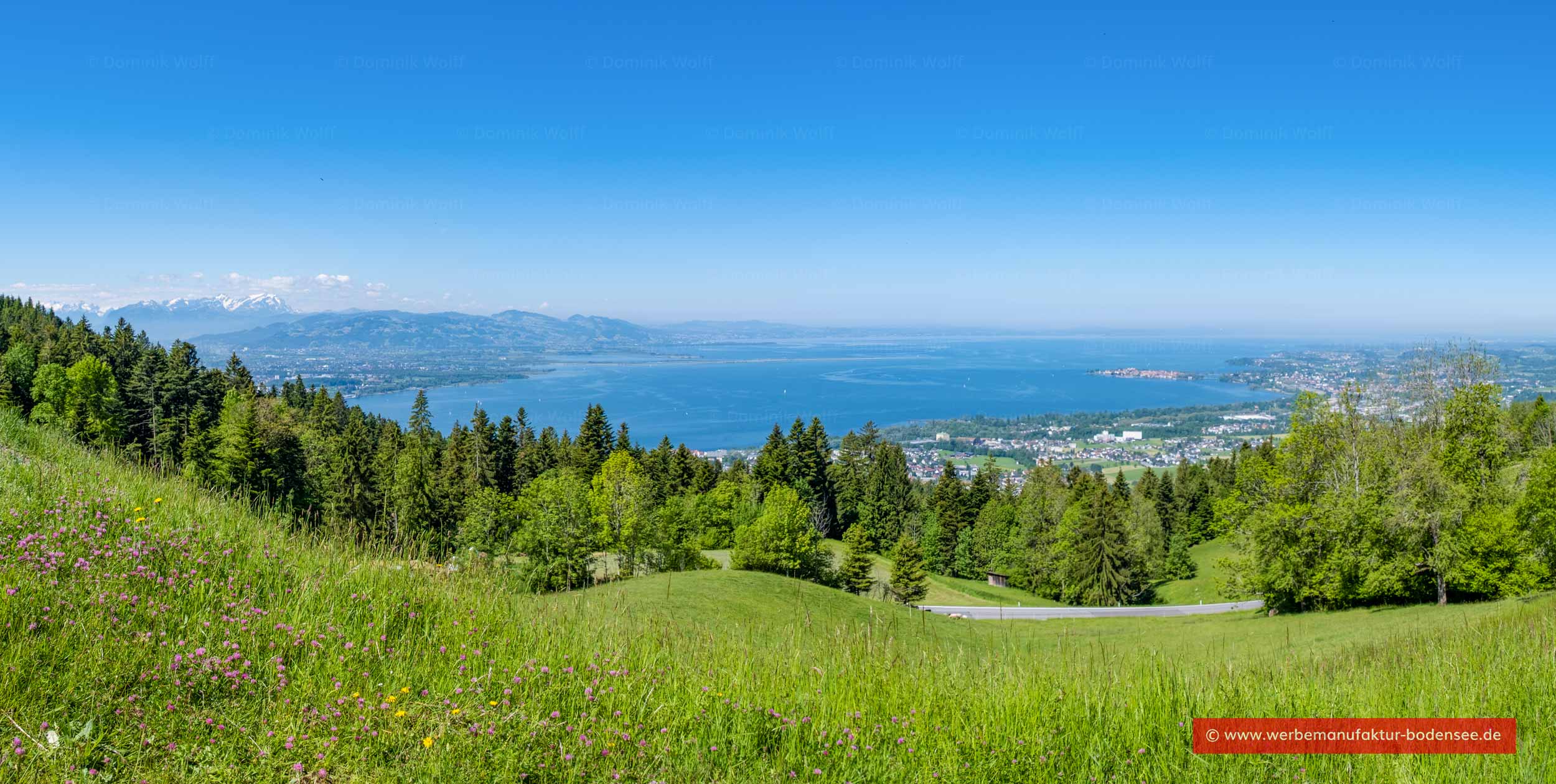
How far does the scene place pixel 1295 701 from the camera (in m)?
3.51

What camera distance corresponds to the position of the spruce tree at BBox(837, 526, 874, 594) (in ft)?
121

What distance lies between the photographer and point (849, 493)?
5753 cm

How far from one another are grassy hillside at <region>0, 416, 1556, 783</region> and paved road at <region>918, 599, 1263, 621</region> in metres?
31.5

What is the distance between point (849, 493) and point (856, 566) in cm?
2053

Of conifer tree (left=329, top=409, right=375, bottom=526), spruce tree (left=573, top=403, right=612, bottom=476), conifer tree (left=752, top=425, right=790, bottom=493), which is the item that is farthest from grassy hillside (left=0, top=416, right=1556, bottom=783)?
conifer tree (left=752, top=425, right=790, bottom=493)

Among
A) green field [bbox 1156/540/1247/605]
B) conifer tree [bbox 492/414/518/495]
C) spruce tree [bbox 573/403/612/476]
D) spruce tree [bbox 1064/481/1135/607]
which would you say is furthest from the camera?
spruce tree [bbox 573/403/612/476]

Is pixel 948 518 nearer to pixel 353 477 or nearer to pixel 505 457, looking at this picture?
pixel 505 457

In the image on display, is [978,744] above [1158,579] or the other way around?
above

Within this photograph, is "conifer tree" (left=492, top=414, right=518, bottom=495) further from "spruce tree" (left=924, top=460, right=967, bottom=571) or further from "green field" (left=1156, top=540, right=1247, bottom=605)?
"green field" (left=1156, top=540, right=1247, bottom=605)

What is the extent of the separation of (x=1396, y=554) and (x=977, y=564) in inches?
1284

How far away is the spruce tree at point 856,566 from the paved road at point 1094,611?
3.41 m

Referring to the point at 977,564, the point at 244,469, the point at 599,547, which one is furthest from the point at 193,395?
the point at 977,564

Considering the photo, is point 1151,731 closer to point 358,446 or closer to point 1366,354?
point 358,446

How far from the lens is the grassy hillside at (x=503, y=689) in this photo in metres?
2.53
